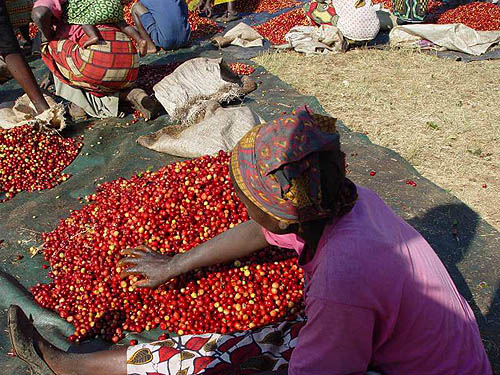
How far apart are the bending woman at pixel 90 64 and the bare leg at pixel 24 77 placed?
0.37 meters

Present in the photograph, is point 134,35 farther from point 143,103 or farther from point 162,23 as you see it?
point 162,23

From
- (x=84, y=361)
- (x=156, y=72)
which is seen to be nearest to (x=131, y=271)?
(x=84, y=361)

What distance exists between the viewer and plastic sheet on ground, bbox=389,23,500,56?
23.2 feet

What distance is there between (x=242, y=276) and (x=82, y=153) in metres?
2.66

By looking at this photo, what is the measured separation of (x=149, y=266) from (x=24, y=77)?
3.22 meters

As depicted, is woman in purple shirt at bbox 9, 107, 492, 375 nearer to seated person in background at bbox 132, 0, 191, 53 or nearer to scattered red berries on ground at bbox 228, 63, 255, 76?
scattered red berries on ground at bbox 228, 63, 255, 76

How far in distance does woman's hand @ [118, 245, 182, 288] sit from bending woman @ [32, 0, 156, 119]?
2.77 meters

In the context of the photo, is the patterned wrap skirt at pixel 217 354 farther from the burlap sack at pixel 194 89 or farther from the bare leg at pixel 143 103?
the bare leg at pixel 143 103

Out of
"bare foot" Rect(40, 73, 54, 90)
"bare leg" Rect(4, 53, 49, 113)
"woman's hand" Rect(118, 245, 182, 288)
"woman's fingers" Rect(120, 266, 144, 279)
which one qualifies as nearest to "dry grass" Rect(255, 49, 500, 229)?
"woman's hand" Rect(118, 245, 182, 288)

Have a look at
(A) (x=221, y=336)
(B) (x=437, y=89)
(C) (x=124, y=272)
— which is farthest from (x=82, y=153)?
(B) (x=437, y=89)

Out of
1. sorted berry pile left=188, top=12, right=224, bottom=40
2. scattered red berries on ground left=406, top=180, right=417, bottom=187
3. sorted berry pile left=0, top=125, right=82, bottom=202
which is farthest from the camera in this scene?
sorted berry pile left=188, top=12, right=224, bottom=40

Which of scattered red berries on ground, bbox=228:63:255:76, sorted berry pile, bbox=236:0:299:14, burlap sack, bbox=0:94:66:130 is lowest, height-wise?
sorted berry pile, bbox=236:0:299:14

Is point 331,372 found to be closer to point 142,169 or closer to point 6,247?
point 6,247

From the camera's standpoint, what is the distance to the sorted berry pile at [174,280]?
2.69m
